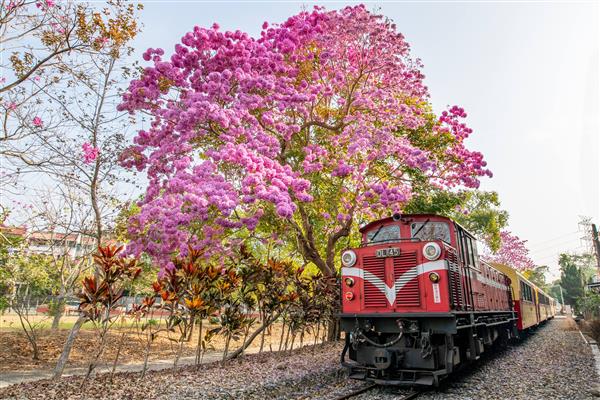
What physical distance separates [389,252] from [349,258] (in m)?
0.85

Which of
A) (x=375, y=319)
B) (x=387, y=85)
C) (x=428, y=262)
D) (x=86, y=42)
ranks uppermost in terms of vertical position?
(x=387, y=85)

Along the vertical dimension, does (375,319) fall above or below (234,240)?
below

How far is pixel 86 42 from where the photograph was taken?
823cm

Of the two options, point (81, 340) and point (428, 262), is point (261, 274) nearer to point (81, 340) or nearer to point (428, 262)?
point (428, 262)

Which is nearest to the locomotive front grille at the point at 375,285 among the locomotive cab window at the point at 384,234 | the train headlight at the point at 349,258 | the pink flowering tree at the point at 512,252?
the train headlight at the point at 349,258

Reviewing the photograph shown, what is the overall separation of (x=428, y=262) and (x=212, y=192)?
5041 mm

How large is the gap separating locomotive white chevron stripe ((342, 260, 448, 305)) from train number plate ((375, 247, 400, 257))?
377 millimetres

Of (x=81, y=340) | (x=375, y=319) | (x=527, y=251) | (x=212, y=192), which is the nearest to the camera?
(x=375, y=319)

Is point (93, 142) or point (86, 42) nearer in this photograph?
point (86, 42)

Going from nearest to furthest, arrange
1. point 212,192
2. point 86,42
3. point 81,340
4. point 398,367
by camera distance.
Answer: point 398,367
point 86,42
point 212,192
point 81,340

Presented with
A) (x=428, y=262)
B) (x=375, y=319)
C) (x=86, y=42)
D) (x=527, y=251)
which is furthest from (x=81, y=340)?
(x=527, y=251)

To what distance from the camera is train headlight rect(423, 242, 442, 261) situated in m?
6.45

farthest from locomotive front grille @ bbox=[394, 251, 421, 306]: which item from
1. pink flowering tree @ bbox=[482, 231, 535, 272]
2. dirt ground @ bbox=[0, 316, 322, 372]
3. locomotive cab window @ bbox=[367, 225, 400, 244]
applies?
pink flowering tree @ bbox=[482, 231, 535, 272]

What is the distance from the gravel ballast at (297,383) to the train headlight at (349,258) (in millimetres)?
2229
